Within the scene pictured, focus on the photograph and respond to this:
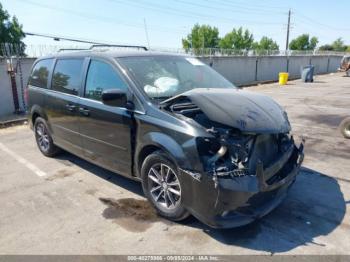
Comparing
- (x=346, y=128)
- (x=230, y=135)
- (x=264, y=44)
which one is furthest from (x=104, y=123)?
(x=264, y=44)

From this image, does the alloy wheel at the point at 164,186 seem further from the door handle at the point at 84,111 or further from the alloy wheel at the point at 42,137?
the alloy wheel at the point at 42,137

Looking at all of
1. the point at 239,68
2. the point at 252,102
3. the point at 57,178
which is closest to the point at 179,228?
the point at 252,102

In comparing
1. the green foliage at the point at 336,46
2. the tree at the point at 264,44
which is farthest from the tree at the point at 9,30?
the green foliage at the point at 336,46

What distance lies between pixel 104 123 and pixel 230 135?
1710 millimetres

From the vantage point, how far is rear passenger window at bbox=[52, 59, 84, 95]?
4535mm

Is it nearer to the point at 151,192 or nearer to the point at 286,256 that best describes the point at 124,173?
the point at 151,192

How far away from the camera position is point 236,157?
299cm

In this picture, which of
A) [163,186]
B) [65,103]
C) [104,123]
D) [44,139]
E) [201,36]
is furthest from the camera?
[201,36]

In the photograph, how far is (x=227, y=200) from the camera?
2848 millimetres

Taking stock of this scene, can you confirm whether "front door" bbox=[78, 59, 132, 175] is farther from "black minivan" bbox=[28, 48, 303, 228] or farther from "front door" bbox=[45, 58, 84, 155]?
"front door" bbox=[45, 58, 84, 155]

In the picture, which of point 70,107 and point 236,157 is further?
point 70,107

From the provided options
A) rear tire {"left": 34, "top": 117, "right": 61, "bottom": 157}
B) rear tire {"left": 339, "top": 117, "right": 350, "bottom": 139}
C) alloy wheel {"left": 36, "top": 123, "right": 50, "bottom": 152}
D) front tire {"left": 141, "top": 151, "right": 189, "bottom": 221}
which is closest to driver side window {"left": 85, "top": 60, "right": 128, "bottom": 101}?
front tire {"left": 141, "top": 151, "right": 189, "bottom": 221}

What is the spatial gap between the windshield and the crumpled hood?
39cm

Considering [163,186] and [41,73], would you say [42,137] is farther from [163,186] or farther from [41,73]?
[163,186]
